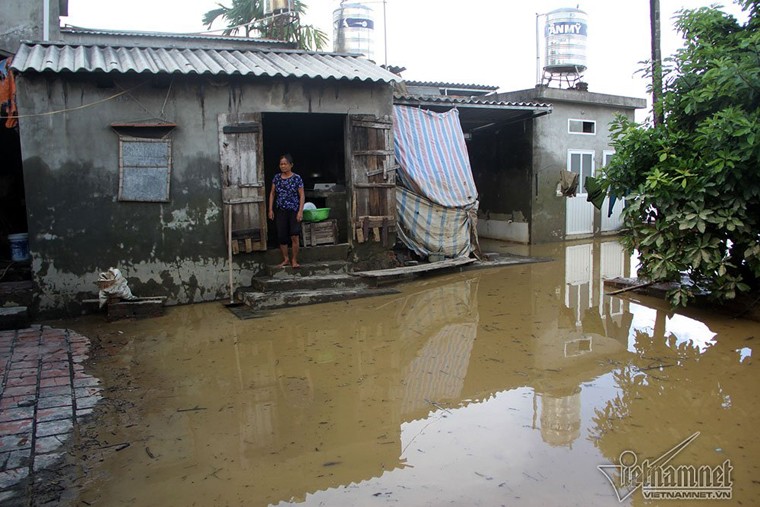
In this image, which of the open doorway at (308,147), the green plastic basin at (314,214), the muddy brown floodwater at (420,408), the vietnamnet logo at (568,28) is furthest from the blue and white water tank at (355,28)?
the muddy brown floodwater at (420,408)

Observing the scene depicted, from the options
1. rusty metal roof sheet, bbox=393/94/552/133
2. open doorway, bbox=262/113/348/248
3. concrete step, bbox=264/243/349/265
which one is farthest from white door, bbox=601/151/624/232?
concrete step, bbox=264/243/349/265

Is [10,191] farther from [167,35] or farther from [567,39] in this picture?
[567,39]

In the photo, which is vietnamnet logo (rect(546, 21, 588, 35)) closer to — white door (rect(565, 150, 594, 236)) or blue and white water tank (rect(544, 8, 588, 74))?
blue and white water tank (rect(544, 8, 588, 74))

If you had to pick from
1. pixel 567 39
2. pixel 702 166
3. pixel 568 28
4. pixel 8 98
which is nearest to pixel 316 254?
pixel 8 98

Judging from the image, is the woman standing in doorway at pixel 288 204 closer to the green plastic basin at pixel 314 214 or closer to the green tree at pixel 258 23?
the green plastic basin at pixel 314 214

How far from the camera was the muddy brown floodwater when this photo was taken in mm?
3113

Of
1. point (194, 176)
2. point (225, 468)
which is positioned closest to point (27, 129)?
point (194, 176)

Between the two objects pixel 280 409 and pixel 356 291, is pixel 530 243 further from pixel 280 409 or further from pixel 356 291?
pixel 280 409

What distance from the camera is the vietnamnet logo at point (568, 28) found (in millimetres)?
14320

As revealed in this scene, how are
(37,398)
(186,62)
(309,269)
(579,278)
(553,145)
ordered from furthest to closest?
(553,145) < (579,278) < (309,269) < (186,62) < (37,398)

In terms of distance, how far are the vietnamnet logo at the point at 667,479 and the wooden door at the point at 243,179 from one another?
5.94 metres

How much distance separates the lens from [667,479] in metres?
3.13

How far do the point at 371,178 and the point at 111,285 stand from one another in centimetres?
411

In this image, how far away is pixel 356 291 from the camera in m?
8.00
